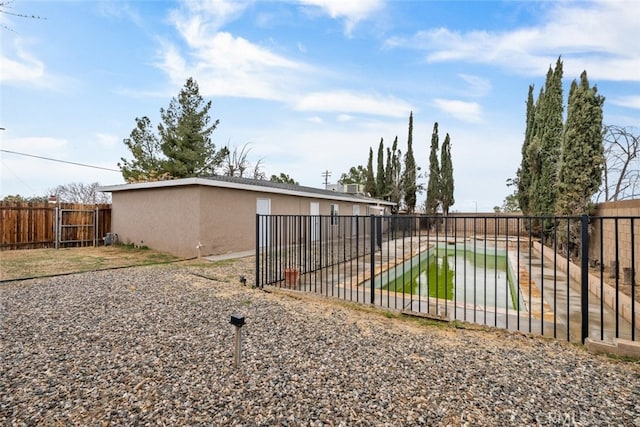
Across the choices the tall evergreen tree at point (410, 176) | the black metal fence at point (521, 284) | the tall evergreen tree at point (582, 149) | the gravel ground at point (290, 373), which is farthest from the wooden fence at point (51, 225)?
the tall evergreen tree at point (410, 176)

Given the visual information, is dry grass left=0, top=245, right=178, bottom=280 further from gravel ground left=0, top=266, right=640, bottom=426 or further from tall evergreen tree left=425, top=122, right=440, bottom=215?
tall evergreen tree left=425, top=122, right=440, bottom=215

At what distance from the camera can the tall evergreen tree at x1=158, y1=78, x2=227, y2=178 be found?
64.2 ft

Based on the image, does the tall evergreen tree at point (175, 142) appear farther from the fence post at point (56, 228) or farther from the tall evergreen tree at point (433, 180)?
the tall evergreen tree at point (433, 180)

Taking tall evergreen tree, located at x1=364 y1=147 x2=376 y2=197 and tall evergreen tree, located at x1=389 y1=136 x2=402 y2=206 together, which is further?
tall evergreen tree, located at x1=364 y1=147 x2=376 y2=197

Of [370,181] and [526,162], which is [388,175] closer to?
[370,181]

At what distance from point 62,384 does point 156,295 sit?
2.83m

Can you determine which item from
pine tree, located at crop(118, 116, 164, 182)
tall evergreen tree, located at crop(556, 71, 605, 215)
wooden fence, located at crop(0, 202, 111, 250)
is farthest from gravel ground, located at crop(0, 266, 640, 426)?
pine tree, located at crop(118, 116, 164, 182)

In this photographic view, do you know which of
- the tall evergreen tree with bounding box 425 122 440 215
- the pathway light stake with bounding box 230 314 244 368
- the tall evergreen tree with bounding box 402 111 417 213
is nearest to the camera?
the pathway light stake with bounding box 230 314 244 368

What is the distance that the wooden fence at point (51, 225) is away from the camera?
10.5 metres

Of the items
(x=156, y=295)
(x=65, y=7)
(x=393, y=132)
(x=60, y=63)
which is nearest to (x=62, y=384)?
(x=156, y=295)

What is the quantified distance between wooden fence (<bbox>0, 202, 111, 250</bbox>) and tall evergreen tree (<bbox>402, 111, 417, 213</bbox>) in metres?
19.6

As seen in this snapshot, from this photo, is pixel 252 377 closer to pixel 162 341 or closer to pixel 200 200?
pixel 162 341

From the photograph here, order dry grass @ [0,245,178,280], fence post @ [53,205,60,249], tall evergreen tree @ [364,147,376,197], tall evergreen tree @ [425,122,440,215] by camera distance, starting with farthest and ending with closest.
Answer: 1. tall evergreen tree @ [364,147,376,197]
2. tall evergreen tree @ [425,122,440,215]
3. fence post @ [53,205,60,249]
4. dry grass @ [0,245,178,280]

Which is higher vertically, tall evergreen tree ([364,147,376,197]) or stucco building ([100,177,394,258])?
tall evergreen tree ([364,147,376,197])
